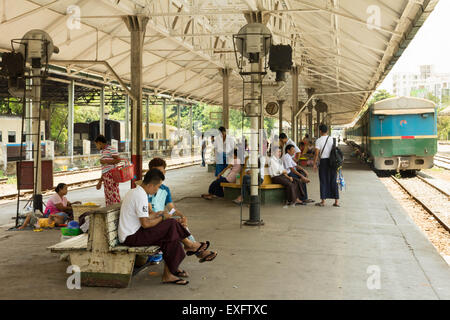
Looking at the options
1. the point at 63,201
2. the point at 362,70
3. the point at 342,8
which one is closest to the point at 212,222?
the point at 63,201

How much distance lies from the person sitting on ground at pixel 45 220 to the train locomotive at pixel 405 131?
14.1m

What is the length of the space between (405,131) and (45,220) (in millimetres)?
14643

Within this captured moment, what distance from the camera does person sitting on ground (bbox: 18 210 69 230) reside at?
27.9 feet

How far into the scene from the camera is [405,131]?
19078 millimetres

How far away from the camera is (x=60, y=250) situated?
5.04 meters

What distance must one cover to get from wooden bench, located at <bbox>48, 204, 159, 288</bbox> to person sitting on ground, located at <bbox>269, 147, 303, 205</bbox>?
6.29m

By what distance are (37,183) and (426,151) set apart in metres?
14.7

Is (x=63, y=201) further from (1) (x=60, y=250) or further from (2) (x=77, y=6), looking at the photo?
(2) (x=77, y=6)

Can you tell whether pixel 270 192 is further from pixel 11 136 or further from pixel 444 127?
pixel 444 127

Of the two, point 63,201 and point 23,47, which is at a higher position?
point 23,47

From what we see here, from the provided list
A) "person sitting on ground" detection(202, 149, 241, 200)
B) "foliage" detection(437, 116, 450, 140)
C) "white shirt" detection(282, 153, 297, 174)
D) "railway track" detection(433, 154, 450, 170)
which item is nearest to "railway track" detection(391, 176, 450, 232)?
"white shirt" detection(282, 153, 297, 174)

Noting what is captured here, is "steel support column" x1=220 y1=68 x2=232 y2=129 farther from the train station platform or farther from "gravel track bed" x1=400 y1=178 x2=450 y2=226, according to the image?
the train station platform
